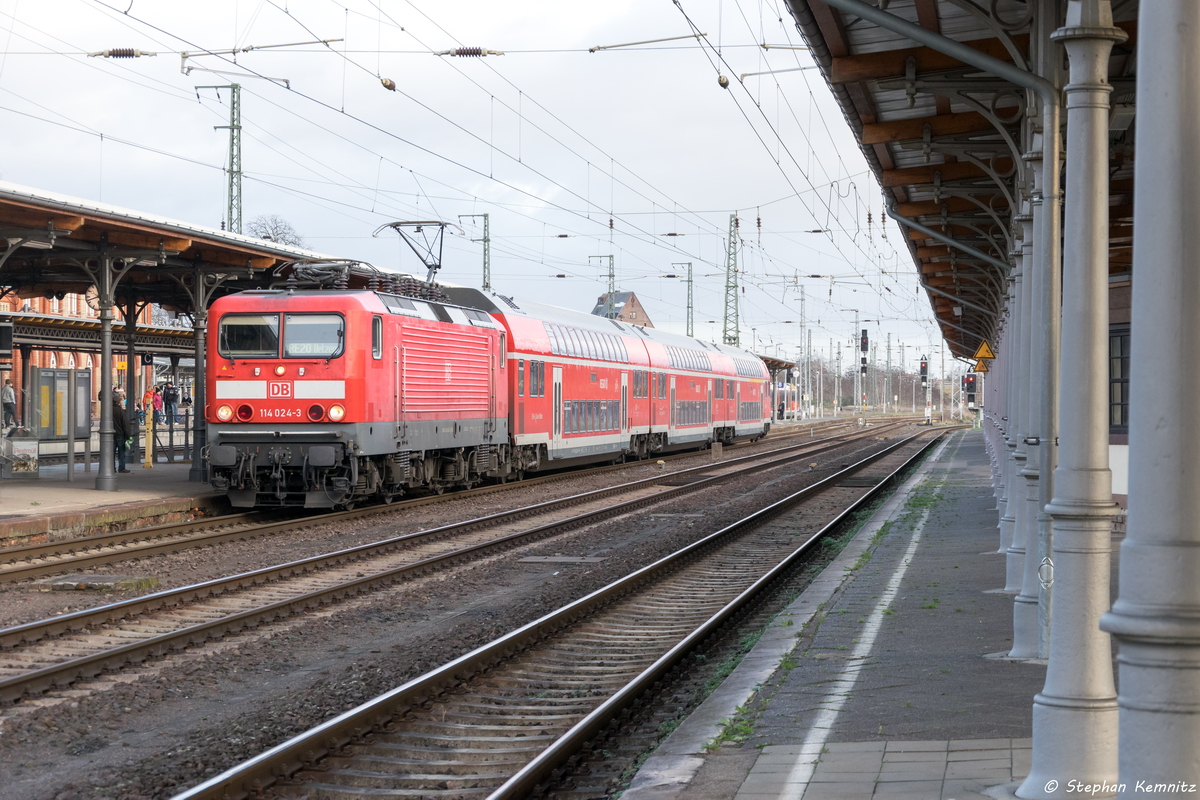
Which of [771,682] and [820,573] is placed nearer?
[771,682]

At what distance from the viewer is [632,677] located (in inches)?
339

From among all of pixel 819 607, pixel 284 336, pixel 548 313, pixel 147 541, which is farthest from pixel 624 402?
pixel 819 607

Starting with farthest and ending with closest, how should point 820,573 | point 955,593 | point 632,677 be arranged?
point 820,573 → point 955,593 → point 632,677

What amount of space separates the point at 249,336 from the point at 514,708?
11.8 m

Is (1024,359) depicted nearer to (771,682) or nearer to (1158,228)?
(771,682)

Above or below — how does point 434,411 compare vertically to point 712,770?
above

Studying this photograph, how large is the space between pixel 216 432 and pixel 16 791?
40.8 ft

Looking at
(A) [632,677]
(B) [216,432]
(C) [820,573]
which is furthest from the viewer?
(B) [216,432]

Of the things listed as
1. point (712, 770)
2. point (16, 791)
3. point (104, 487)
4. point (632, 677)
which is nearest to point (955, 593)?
point (632, 677)

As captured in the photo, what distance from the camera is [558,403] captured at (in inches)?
1056

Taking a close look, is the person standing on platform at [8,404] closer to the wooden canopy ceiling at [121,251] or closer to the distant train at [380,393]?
the wooden canopy ceiling at [121,251]

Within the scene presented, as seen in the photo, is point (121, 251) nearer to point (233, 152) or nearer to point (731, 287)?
point (233, 152)

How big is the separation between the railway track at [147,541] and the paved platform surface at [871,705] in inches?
290

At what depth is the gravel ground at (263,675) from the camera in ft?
20.9
